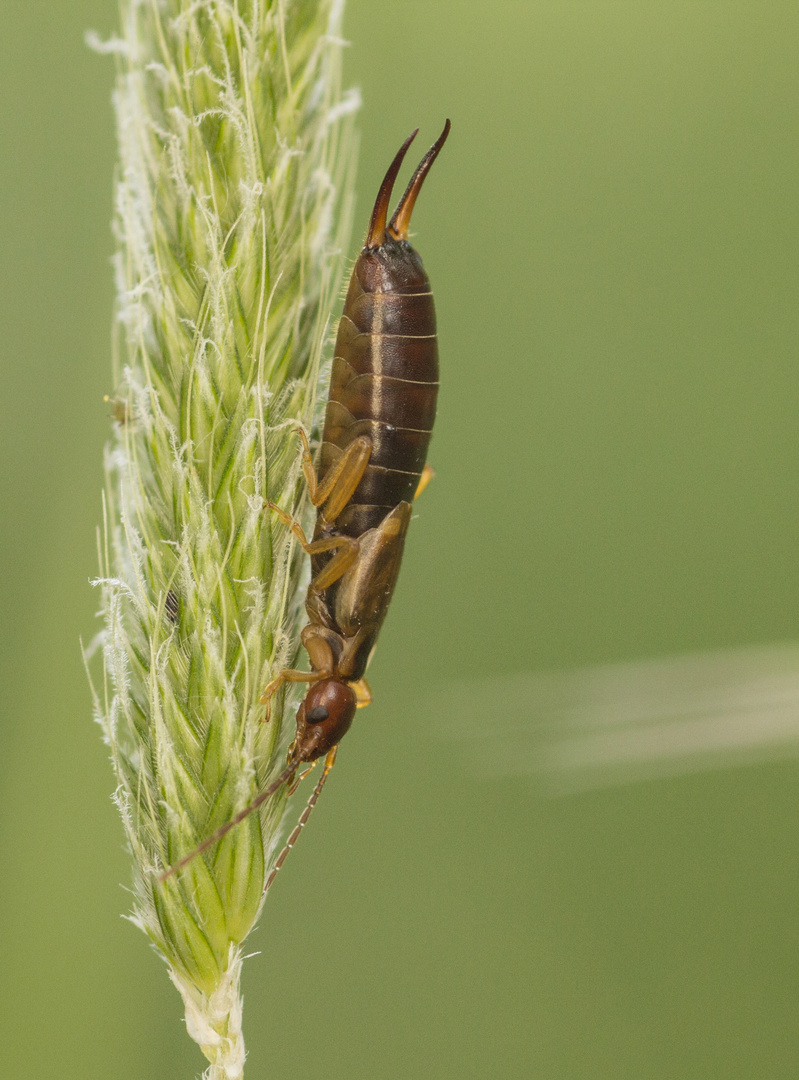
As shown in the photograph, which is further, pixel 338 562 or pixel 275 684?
pixel 338 562

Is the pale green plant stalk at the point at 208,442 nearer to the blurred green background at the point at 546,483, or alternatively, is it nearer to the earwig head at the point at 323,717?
the earwig head at the point at 323,717

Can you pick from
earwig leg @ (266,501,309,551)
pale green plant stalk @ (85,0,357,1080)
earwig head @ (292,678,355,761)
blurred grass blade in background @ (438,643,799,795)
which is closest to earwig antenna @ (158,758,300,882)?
pale green plant stalk @ (85,0,357,1080)

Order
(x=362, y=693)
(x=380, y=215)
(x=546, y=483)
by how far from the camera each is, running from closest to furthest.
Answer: (x=380, y=215) → (x=362, y=693) → (x=546, y=483)

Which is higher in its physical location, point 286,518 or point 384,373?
point 384,373

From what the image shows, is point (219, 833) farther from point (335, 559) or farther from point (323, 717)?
point (335, 559)

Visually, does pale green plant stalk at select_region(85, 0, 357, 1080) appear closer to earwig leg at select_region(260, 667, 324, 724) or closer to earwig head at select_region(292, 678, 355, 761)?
earwig leg at select_region(260, 667, 324, 724)

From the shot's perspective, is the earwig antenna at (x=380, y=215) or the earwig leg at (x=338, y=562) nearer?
the earwig antenna at (x=380, y=215)

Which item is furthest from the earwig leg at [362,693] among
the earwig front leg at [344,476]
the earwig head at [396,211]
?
the earwig head at [396,211]

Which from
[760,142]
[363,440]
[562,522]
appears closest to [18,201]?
[363,440]

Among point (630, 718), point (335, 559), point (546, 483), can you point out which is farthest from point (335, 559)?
point (546, 483)
